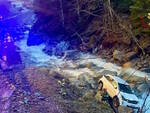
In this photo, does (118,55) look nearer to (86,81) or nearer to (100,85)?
(86,81)

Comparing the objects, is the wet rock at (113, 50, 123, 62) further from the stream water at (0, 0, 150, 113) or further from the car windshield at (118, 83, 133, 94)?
the car windshield at (118, 83, 133, 94)

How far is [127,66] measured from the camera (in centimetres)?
2831

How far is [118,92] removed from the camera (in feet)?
68.4

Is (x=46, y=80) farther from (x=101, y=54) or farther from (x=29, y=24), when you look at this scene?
(x=29, y=24)

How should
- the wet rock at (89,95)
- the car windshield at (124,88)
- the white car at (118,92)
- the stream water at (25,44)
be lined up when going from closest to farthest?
1. the white car at (118,92)
2. the wet rock at (89,95)
3. the car windshield at (124,88)
4. the stream water at (25,44)

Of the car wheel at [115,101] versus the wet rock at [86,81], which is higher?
the car wheel at [115,101]

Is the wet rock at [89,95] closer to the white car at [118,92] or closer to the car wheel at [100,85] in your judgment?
the car wheel at [100,85]

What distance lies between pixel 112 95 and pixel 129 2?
39.4 feet

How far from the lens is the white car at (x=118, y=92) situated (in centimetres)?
2066

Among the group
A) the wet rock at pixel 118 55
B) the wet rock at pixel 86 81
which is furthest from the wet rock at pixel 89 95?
the wet rock at pixel 118 55

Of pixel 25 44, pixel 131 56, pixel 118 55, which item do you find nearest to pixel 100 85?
pixel 131 56

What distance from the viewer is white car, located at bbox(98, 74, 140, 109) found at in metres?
20.7

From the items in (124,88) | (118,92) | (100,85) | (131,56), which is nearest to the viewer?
(118,92)

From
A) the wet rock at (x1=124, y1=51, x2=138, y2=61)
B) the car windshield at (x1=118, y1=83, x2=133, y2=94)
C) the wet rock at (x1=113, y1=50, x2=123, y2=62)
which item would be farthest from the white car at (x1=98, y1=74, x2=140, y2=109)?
the wet rock at (x1=113, y1=50, x2=123, y2=62)
